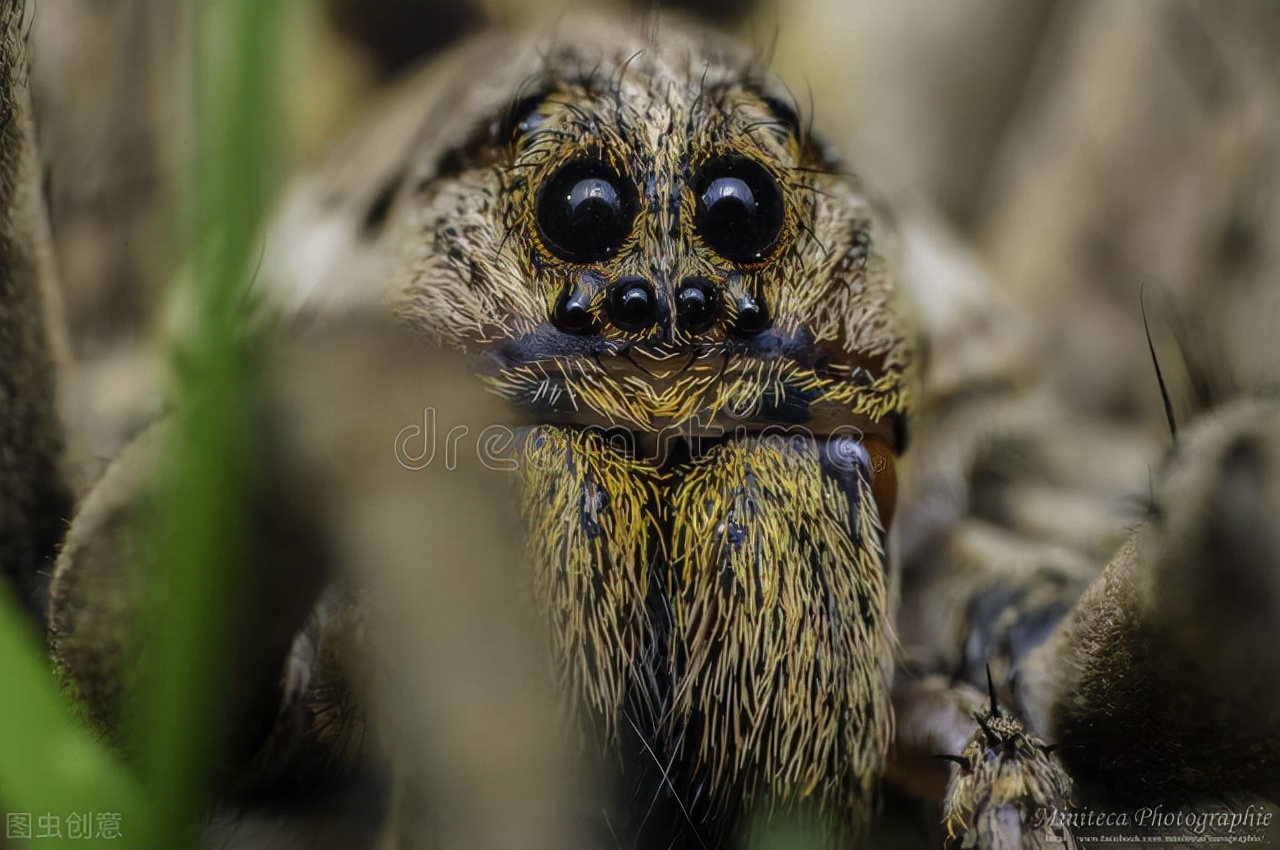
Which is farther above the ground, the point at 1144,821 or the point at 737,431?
the point at 737,431

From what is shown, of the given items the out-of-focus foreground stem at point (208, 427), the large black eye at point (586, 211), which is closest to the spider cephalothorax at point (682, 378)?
the large black eye at point (586, 211)

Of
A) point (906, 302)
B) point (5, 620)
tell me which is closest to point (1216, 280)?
point (906, 302)

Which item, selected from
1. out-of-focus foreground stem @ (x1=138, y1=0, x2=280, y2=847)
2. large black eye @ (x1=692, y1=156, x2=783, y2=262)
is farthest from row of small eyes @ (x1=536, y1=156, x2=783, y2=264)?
out-of-focus foreground stem @ (x1=138, y1=0, x2=280, y2=847)

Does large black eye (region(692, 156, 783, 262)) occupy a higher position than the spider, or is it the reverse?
large black eye (region(692, 156, 783, 262))

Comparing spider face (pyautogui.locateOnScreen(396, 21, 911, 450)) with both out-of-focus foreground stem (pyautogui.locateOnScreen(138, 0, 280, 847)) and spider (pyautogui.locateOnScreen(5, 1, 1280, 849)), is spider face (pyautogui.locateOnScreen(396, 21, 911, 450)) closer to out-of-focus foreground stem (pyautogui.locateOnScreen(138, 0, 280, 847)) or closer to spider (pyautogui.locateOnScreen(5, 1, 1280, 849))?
spider (pyautogui.locateOnScreen(5, 1, 1280, 849))

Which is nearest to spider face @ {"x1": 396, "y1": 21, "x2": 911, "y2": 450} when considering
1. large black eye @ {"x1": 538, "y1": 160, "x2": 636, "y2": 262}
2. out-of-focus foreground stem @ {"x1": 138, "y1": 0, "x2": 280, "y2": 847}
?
large black eye @ {"x1": 538, "y1": 160, "x2": 636, "y2": 262}

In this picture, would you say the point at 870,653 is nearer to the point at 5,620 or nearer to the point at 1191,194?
the point at 1191,194

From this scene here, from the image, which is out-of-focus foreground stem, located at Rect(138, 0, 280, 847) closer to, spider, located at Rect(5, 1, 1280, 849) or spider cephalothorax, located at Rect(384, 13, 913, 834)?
spider, located at Rect(5, 1, 1280, 849)
